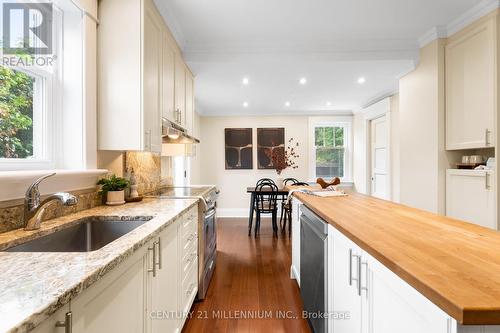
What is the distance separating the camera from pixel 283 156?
6.08 metres

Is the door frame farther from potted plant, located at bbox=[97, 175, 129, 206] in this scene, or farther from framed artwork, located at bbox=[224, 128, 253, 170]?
potted plant, located at bbox=[97, 175, 129, 206]

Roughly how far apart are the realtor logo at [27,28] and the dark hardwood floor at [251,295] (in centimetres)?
210

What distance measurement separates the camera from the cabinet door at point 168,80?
2.43 meters

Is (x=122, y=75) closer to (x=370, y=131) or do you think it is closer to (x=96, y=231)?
(x=96, y=231)

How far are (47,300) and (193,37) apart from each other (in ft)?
9.74

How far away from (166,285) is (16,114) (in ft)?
4.06

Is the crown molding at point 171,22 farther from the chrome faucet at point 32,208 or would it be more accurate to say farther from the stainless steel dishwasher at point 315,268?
the stainless steel dishwasher at point 315,268

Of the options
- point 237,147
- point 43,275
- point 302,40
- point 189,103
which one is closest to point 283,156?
point 237,147

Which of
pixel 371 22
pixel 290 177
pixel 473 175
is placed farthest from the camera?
pixel 290 177

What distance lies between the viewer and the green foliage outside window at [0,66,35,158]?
138 cm

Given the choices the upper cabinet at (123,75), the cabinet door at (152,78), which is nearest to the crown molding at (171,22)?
the cabinet door at (152,78)

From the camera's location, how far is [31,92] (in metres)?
1.59

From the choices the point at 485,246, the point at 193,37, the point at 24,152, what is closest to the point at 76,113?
the point at 24,152

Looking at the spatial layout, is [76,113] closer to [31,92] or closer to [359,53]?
[31,92]
